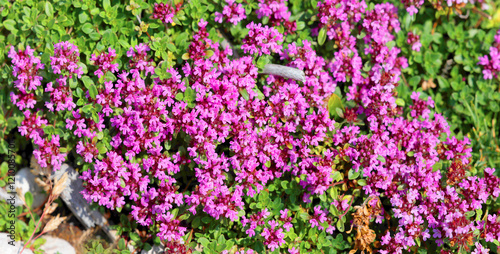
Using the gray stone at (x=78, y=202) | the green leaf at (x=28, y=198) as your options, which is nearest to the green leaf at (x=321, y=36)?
the gray stone at (x=78, y=202)

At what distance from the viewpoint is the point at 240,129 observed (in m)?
3.81

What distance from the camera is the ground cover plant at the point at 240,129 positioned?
12.3 feet

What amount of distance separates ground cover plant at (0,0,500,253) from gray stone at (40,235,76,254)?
213 mm

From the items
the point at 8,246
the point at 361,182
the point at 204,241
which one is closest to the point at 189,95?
the point at 204,241

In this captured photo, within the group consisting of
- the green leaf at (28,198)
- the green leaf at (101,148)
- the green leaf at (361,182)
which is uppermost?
the green leaf at (361,182)

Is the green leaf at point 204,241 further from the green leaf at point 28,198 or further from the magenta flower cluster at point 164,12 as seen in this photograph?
the magenta flower cluster at point 164,12

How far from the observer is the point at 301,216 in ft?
12.6

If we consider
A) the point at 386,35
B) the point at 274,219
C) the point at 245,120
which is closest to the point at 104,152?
the point at 245,120

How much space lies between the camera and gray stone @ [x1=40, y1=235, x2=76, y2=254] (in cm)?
413

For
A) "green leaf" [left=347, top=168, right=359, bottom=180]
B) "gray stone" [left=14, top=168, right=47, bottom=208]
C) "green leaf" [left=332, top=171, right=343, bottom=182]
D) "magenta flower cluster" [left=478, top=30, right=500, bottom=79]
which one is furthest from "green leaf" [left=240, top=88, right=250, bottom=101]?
"magenta flower cluster" [left=478, top=30, right=500, bottom=79]

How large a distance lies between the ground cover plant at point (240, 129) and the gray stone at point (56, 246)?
0.21 m

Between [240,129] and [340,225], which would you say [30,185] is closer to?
[240,129]

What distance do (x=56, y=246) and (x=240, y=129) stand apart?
2.19m

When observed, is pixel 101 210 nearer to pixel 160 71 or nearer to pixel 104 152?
pixel 104 152
